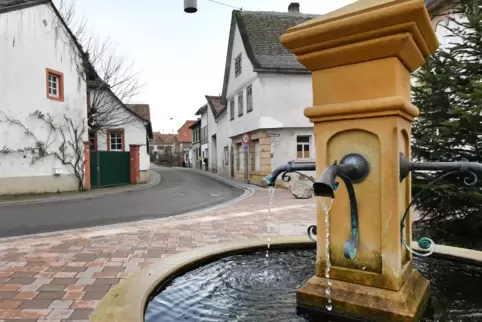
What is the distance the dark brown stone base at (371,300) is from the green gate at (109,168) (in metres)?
18.5

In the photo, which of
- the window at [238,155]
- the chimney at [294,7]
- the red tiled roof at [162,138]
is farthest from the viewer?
the red tiled roof at [162,138]

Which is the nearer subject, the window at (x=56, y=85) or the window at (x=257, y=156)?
the window at (x=56, y=85)

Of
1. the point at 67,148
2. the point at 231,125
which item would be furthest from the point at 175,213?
the point at 231,125

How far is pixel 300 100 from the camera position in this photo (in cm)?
1895

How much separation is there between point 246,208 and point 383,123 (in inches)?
352

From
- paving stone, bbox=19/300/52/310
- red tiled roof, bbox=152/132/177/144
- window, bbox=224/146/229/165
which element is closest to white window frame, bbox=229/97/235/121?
window, bbox=224/146/229/165

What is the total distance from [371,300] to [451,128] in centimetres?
344

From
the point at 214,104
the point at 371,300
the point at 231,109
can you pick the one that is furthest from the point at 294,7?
the point at 371,300

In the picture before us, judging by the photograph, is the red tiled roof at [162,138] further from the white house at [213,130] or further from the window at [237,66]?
the window at [237,66]

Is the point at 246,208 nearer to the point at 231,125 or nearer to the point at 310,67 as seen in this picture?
the point at 310,67

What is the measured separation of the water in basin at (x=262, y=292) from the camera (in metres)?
1.96

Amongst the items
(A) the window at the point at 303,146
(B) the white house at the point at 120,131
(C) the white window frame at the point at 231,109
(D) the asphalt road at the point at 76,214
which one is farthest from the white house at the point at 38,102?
(A) the window at the point at 303,146

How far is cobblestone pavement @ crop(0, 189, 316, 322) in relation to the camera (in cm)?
330

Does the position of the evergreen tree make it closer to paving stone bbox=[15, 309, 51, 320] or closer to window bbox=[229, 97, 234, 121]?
paving stone bbox=[15, 309, 51, 320]
